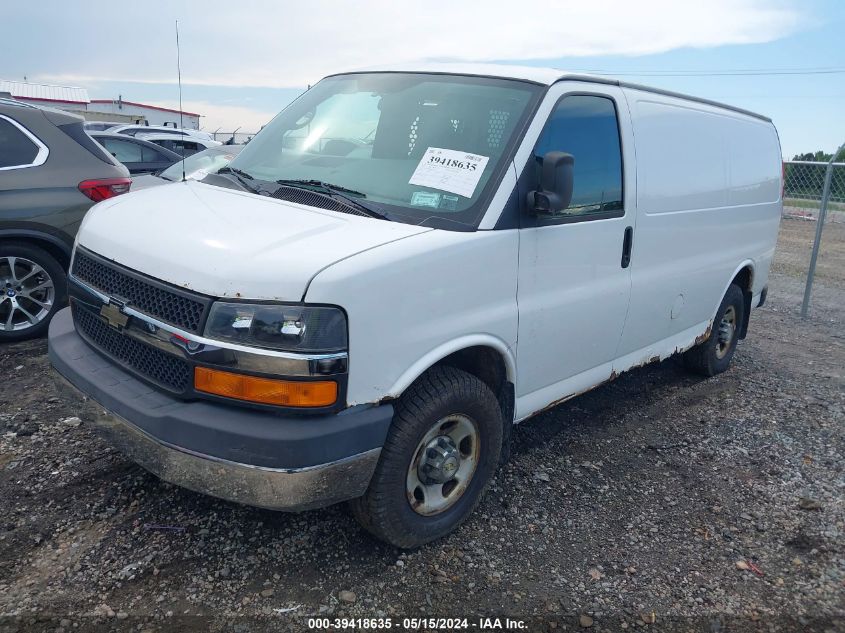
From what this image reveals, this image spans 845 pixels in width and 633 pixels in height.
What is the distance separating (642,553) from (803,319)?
648 cm

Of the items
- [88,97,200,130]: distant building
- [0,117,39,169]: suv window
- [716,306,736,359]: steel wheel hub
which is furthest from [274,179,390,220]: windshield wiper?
[88,97,200,130]: distant building

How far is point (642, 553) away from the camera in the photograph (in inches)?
128

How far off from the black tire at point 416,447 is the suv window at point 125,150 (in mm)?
8949

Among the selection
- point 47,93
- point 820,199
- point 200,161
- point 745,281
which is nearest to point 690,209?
point 745,281

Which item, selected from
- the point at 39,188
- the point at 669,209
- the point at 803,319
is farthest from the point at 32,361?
the point at 803,319

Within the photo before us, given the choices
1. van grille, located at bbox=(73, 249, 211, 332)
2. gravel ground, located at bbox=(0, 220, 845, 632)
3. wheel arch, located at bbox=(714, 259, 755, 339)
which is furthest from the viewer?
wheel arch, located at bbox=(714, 259, 755, 339)

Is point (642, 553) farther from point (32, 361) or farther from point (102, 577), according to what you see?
point (32, 361)

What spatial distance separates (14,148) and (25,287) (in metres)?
1.08

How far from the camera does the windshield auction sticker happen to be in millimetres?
3066

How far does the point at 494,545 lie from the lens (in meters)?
3.22

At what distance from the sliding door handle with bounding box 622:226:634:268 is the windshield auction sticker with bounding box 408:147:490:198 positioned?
113cm

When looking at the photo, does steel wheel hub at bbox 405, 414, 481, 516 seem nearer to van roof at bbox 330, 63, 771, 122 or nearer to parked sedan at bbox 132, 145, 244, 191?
van roof at bbox 330, 63, 771, 122

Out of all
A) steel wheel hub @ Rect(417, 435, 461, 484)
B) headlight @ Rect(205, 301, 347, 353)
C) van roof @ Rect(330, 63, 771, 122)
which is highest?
van roof @ Rect(330, 63, 771, 122)

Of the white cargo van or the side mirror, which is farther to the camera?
the side mirror
